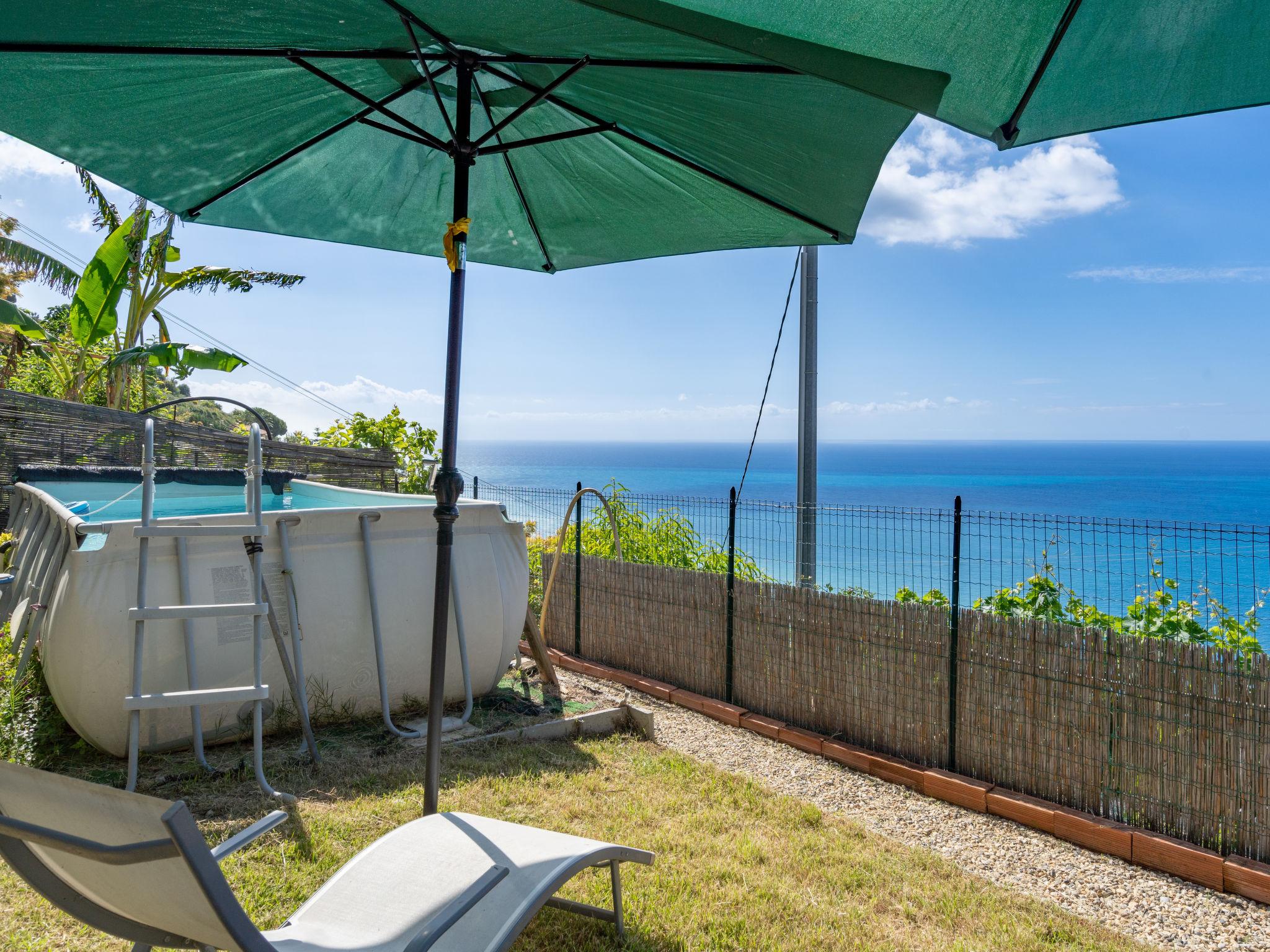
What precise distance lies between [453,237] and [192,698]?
2.37m

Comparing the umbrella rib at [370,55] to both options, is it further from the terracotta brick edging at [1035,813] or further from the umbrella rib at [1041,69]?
the terracotta brick edging at [1035,813]

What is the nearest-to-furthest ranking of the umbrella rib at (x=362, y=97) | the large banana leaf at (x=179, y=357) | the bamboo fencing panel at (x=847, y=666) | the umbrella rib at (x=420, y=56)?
the umbrella rib at (x=420, y=56), the umbrella rib at (x=362, y=97), the bamboo fencing panel at (x=847, y=666), the large banana leaf at (x=179, y=357)

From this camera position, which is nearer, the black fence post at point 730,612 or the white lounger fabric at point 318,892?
the white lounger fabric at point 318,892

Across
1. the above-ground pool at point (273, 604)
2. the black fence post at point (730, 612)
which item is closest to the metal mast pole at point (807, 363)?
the black fence post at point (730, 612)

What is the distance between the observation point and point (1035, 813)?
→ 3760mm

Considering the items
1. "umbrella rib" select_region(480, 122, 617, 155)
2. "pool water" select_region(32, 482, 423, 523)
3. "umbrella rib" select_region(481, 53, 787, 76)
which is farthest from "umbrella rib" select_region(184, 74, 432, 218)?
"pool water" select_region(32, 482, 423, 523)

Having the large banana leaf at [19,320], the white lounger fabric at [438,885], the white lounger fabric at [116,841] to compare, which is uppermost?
the large banana leaf at [19,320]

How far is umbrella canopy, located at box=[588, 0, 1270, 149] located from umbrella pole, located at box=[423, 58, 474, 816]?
107 cm

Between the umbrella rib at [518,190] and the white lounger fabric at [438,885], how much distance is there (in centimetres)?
237

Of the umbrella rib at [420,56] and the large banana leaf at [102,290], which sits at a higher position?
the large banana leaf at [102,290]

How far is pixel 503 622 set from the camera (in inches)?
195

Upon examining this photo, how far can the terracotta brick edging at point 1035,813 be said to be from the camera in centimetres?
321

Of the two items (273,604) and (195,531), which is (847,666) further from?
(195,531)

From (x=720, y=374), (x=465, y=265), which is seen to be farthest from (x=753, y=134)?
(x=720, y=374)
